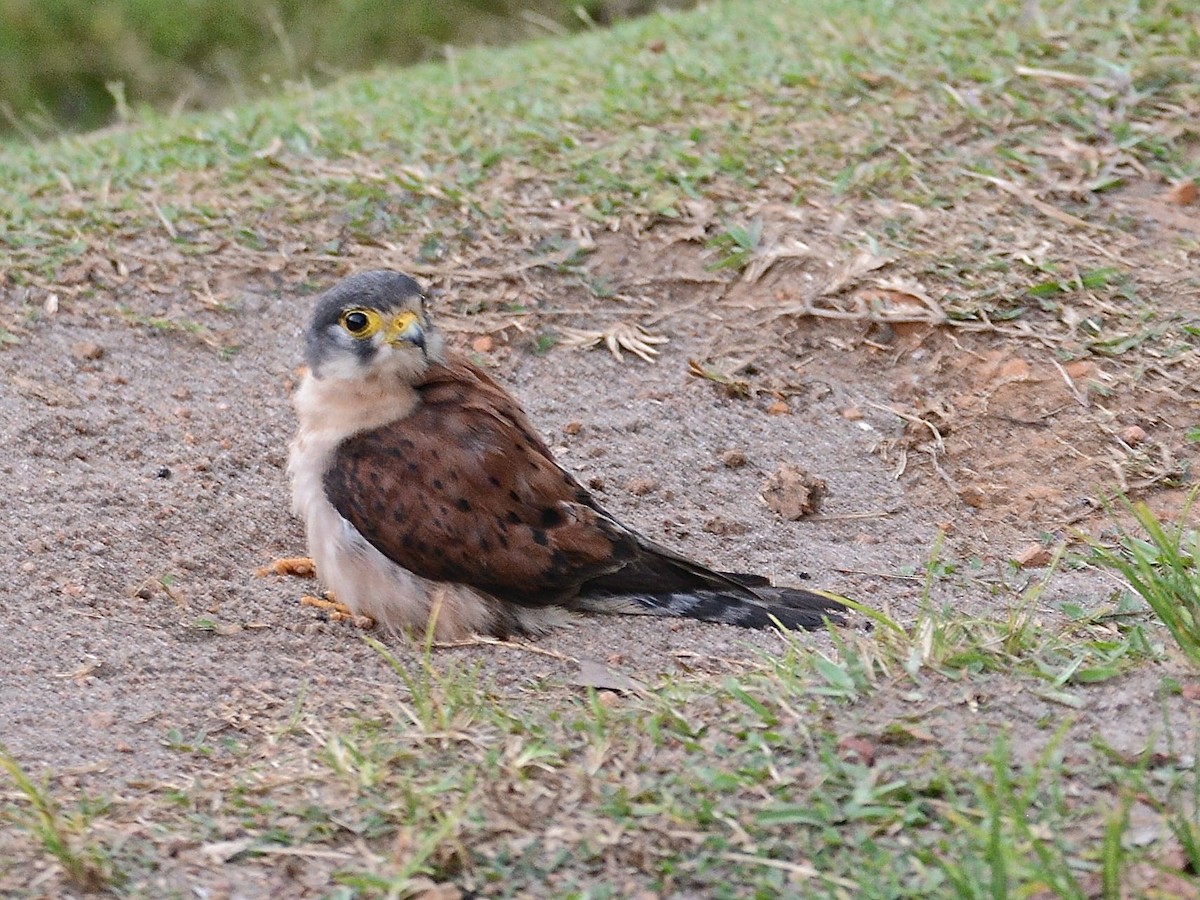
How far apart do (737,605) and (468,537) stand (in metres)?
0.74

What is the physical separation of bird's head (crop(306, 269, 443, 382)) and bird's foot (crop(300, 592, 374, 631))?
626 millimetres

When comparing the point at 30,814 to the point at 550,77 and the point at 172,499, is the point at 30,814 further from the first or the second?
the point at 550,77

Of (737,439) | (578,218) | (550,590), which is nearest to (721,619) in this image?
(550,590)

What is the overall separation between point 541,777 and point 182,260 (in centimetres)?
330

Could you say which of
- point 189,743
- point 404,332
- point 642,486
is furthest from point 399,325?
point 189,743

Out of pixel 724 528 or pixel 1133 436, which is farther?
pixel 1133 436

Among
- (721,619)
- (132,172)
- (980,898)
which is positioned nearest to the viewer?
(980,898)

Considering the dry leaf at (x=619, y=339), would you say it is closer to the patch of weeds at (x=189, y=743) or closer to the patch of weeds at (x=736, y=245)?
the patch of weeds at (x=736, y=245)

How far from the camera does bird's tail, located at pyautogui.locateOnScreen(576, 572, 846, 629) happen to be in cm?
387

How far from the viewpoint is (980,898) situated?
2441mm

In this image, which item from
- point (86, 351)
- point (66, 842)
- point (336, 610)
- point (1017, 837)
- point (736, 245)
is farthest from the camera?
point (736, 245)

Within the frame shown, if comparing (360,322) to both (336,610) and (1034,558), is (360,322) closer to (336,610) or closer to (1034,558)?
(336,610)

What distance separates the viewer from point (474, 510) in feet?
13.2

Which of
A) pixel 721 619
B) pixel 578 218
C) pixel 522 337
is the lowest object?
pixel 721 619
